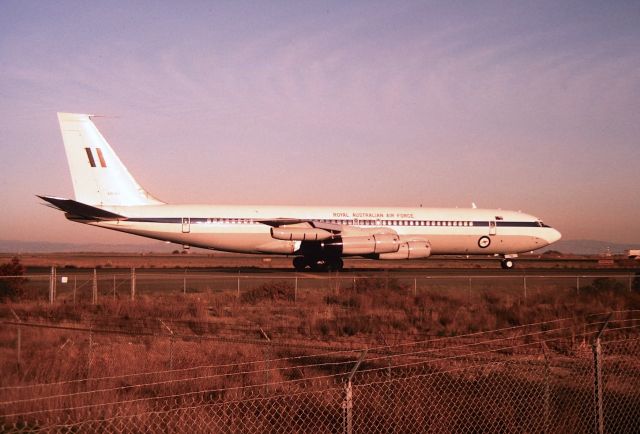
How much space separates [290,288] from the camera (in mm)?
21078

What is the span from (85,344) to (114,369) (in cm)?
295

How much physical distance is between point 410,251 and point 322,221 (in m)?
4.84

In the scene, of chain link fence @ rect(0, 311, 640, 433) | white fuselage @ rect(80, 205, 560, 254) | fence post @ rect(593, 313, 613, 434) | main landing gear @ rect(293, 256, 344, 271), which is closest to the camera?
fence post @ rect(593, 313, 613, 434)

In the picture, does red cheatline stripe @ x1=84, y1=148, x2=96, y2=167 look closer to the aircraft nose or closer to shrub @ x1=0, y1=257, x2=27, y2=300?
shrub @ x1=0, y1=257, x2=27, y2=300

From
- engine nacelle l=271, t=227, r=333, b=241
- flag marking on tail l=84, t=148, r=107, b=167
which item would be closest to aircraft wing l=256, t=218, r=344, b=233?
engine nacelle l=271, t=227, r=333, b=241

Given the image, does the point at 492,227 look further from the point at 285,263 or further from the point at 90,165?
the point at 90,165

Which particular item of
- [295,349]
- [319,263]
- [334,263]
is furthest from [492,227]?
[295,349]

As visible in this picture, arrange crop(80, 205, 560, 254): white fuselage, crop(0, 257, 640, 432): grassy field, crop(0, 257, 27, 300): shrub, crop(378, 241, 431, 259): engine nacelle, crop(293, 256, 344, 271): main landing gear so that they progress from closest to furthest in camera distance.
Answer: crop(0, 257, 640, 432): grassy field → crop(0, 257, 27, 300): shrub → crop(80, 205, 560, 254): white fuselage → crop(378, 241, 431, 259): engine nacelle → crop(293, 256, 344, 271): main landing gear

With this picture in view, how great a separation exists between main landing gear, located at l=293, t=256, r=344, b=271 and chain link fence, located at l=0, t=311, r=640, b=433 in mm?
18920

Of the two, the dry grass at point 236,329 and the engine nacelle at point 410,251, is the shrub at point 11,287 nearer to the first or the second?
the dry grass at point 236,329

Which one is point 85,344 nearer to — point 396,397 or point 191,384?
point 191,384

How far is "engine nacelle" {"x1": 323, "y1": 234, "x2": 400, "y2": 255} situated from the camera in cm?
2959

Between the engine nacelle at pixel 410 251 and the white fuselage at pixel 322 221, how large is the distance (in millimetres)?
1474

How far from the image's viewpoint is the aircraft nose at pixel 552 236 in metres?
36.8
